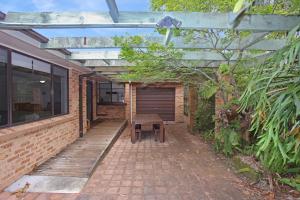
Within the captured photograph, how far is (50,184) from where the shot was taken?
17.4 ft

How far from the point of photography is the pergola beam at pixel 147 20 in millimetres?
3346

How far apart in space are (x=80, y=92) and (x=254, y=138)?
6648 mm

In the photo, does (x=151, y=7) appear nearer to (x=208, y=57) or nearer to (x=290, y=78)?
(x=208, y=57)

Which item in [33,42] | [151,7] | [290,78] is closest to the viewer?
[290,78]

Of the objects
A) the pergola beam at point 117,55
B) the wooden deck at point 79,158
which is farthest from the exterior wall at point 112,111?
the pergola beam at point 117,55

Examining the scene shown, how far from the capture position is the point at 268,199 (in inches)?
187

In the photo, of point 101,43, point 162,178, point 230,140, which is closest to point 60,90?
point 101,43

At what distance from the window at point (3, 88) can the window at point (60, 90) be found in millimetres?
2863

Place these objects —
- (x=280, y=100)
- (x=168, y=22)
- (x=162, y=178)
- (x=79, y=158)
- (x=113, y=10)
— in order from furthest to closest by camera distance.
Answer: (x=79, y=158) → (x=162, y=178) → (x=168, y=22) → (x=113, y=10) → (x=280, y=100)

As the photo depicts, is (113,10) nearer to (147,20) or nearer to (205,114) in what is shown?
(147,20)

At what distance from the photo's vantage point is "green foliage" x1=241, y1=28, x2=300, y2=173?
8.66 feet

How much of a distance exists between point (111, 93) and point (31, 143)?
11398mm

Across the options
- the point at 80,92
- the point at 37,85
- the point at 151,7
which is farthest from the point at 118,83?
the point at 151,7

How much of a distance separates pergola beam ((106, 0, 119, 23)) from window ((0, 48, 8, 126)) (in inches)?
114
